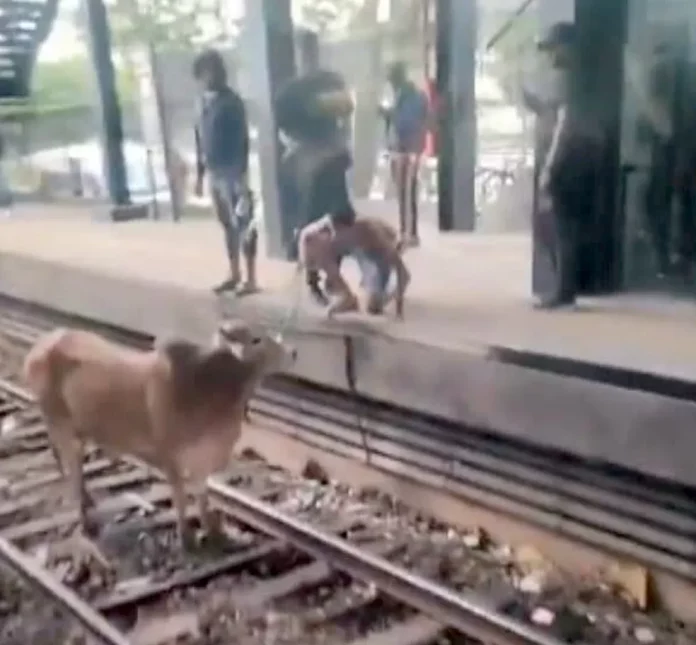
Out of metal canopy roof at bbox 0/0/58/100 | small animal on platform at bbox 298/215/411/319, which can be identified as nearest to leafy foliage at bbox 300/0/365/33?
small animal on platform at bbox 298/215/411/319

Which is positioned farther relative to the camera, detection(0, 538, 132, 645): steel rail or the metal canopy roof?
the metal canopy roof

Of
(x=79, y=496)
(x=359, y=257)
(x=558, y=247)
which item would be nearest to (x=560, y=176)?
(x=558, y=247)

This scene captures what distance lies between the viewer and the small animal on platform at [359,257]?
Result: 242 cm

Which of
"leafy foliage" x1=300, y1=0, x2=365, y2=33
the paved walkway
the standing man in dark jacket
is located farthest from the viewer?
"leafy foliage" x1=300, y1=0, x2=365, y2=33

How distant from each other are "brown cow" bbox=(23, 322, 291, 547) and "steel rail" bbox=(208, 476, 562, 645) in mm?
127

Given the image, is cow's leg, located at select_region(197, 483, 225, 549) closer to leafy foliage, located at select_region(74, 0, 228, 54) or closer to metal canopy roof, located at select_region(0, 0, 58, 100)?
leafy foliage, located at select_region(74, 0, 228, 54)

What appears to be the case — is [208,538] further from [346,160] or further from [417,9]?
[417,9]

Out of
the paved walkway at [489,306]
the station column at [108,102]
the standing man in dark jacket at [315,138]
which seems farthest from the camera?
the station column at [108,102]

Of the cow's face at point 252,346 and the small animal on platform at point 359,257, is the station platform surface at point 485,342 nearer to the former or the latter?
the small animal on platform at point 359,257

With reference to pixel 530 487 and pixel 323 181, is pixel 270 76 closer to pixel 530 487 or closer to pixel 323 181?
pixel 323 181

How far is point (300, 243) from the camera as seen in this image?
8.31 ft

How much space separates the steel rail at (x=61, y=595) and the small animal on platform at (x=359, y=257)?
0.80 metres

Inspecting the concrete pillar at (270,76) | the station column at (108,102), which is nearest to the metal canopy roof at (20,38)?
the station column at (108,102)

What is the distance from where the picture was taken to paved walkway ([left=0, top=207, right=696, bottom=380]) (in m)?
2.13
